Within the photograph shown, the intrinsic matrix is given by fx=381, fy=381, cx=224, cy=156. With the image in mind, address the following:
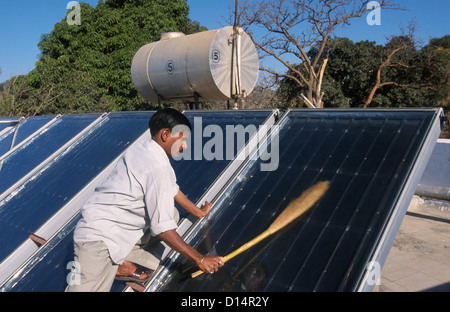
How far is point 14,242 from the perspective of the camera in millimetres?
3266

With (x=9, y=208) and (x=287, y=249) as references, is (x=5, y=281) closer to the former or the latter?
(x=9, y=208)

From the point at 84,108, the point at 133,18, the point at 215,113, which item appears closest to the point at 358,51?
the point at 133,18

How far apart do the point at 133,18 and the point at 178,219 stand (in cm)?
2394

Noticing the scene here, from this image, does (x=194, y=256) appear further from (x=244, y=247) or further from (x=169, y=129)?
(x=169, y=129)

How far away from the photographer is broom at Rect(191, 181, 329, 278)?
229cm

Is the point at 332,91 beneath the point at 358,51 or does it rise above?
beneath

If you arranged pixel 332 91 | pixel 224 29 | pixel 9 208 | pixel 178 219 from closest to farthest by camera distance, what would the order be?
pixel 178 219, pixel 9 208, pixel 224 29, pixel 332 91

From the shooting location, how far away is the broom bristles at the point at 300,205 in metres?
2.34

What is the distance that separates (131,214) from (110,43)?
76.4ft

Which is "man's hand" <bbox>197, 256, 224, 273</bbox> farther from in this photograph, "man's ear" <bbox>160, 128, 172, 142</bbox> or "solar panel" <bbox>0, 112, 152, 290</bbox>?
"solar panel" <bbox>0, 112, 152, 290</bbox>

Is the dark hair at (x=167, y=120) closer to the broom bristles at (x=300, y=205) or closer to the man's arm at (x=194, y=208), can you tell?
the man's arm at (x=194, y=208)

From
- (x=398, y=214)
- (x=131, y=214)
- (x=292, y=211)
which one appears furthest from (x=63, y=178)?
(x=398, y=214)

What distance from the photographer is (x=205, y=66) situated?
5180 mm

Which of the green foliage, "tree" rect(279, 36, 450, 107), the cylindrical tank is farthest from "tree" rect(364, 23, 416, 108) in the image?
the cylindrical tank
